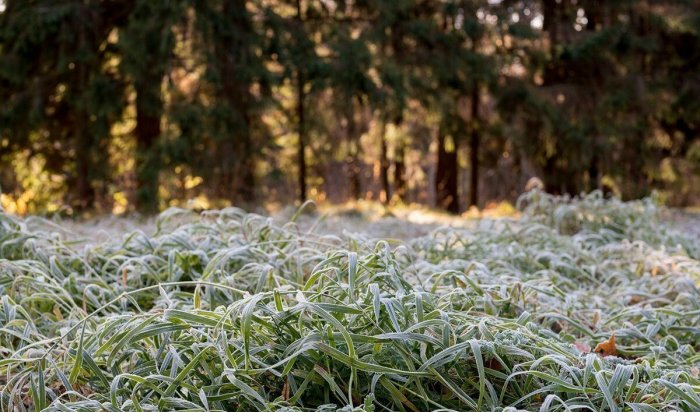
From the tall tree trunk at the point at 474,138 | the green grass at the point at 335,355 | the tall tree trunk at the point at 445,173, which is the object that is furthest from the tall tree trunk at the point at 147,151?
the green grass at the point at 335,355

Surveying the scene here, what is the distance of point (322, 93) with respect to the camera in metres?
11.1

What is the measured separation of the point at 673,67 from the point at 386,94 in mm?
6659

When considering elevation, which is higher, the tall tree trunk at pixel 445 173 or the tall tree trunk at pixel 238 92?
the tall tree trunk at pixel 238 92

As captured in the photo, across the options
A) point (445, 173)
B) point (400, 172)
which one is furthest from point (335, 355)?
point (400, 172)

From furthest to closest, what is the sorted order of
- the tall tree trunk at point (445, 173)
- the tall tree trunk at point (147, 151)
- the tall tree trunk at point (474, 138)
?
the tall tree trunk at point (445, 173) < the tall tree trunk at point (474, 138) < the tall tree trunk at point (147, 151)

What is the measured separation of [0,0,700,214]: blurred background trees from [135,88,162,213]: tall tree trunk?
0.07 feet

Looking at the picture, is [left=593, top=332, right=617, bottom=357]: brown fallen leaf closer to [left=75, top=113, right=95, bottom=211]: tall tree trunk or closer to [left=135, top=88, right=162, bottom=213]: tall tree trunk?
[left=135, top=88, right=162, bottom=213]: tall tree trunk

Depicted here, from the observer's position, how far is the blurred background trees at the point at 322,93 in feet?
29.7

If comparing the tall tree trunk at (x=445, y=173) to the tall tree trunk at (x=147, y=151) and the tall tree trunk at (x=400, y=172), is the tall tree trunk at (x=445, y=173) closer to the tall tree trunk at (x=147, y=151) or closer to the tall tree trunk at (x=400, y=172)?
the tall tree trunk at (x=400, y=172)

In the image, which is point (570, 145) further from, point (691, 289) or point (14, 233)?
point (14, 233)

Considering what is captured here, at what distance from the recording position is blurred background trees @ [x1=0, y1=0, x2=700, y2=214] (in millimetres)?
9039

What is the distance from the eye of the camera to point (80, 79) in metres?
9.38

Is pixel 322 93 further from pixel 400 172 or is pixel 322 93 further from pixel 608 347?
pixel 608 347

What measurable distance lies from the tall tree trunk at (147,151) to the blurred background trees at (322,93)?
0.8 inches
